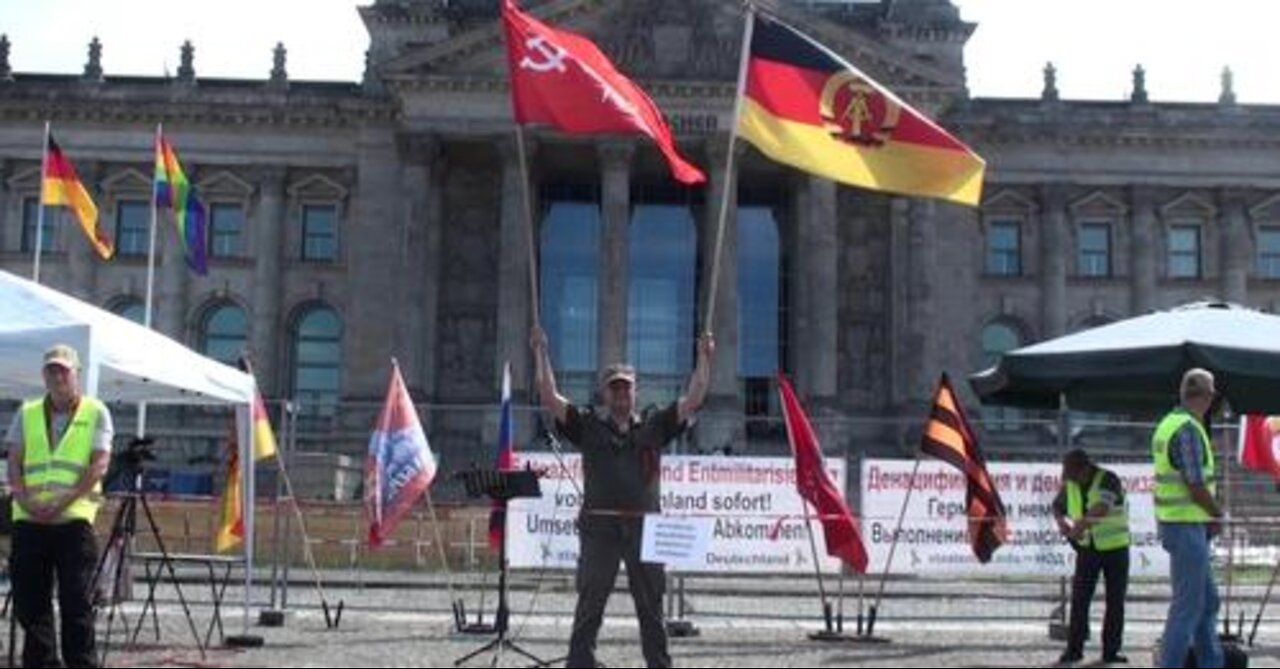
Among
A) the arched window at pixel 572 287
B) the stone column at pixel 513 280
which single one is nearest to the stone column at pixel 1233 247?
the arched window at pixel 572 287

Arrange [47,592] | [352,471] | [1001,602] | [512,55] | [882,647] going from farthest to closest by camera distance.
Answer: [352,471], [1001,602], [882,647], [512,55], [47,592]

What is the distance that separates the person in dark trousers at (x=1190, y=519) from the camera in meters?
11.3

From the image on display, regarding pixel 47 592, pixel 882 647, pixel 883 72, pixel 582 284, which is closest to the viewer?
pixel 47 592

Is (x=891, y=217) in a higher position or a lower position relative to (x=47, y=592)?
higher

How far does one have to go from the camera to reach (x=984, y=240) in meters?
61.0

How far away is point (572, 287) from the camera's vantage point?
189 ft

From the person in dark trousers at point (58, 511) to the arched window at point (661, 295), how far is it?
4439cm

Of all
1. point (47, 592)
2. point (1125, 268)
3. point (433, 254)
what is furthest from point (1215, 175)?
point (47, 592)

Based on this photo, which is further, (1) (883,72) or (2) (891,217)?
(2) (891,217)

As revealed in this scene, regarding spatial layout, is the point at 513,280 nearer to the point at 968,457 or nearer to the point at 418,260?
the point at 418,260

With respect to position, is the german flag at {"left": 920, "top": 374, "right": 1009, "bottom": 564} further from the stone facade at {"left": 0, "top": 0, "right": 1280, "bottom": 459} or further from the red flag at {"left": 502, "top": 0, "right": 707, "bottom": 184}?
the stone facade at {"left": 0, "top": 0, "right": 1280, "bottom": 459}

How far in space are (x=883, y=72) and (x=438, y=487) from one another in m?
21.0

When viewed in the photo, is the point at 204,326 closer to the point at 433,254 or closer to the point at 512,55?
the point at 433,254

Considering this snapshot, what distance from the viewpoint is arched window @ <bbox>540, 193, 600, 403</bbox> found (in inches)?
2213
